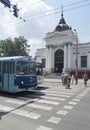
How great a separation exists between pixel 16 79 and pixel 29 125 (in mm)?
6822

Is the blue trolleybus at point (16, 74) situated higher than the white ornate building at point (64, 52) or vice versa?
the white ornate building at point (64, 52)

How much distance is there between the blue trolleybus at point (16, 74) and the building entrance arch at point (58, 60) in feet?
118

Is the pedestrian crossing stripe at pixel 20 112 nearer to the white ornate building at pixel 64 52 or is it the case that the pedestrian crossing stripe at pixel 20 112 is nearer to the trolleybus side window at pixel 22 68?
the trolleybus side window at pixel 22 68

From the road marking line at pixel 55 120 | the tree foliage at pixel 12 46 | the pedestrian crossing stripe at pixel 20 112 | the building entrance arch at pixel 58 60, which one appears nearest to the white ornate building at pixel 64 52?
the building entrance arch at pixel 58 60

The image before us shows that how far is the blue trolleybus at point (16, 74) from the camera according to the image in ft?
45.6

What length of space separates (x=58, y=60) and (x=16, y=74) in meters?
38.4

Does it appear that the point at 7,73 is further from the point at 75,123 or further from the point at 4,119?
the point at 75,123

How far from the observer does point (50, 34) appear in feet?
171

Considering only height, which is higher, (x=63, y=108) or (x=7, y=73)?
(x=7, y=73)

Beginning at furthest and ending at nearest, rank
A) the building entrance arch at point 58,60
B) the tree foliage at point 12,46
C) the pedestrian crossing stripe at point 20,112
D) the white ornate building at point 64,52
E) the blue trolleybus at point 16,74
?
the tree foliage at point 12,46 < the building entrance arch at point 58,60 < the white ornate building at point 64,52 < the blue trolleybus at point 16,74 < the pedestrian crossing stripe at point 20,112

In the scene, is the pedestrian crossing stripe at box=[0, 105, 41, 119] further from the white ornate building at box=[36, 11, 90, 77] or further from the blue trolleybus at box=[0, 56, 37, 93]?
the white ornate building at box=[36, 11, 90, 77]

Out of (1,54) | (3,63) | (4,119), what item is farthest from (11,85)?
(1,54)

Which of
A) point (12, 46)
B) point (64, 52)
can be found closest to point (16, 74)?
point (64, 52)

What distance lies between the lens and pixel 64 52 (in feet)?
163
